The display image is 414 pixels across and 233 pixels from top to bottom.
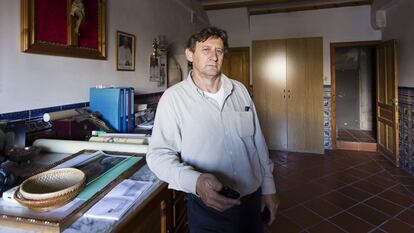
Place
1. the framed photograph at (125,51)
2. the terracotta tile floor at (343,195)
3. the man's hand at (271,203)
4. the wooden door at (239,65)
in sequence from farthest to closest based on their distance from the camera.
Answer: the wooden door at (239,65), the terracotta tile floor at (343,195), the framed photograph at (125,51), the man's hand at (271,203)

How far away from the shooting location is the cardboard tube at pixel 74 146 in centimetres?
131

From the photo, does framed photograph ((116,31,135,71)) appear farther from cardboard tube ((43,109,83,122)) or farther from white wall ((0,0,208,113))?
cardboard tube ((43,109,83,122))

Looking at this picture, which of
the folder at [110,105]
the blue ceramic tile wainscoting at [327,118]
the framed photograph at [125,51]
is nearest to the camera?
the folder at [110,105]

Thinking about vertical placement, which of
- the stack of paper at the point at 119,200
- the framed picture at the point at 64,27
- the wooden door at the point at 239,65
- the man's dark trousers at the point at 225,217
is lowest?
the man's dark trousers at the point at 225,217

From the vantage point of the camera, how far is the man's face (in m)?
1.09

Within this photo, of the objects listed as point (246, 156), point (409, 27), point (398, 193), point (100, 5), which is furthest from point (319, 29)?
point (246, 156)

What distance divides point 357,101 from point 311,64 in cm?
216

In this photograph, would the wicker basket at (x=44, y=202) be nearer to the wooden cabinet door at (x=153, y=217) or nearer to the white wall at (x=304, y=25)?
the wooden cabinet door at (x=153, y=217)

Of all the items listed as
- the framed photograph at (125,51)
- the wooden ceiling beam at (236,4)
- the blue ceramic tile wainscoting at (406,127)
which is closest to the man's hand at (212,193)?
the framed photograph at (125,51)

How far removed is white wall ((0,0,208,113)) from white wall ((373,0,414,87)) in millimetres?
2965

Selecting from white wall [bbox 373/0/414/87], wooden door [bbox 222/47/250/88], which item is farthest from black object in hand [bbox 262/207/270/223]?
wooden door [bbox 222/47/250/88]

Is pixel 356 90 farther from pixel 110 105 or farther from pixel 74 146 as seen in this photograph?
pixel 74 146

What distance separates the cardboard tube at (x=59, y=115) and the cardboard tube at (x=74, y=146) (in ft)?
0.45

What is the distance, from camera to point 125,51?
221cm
